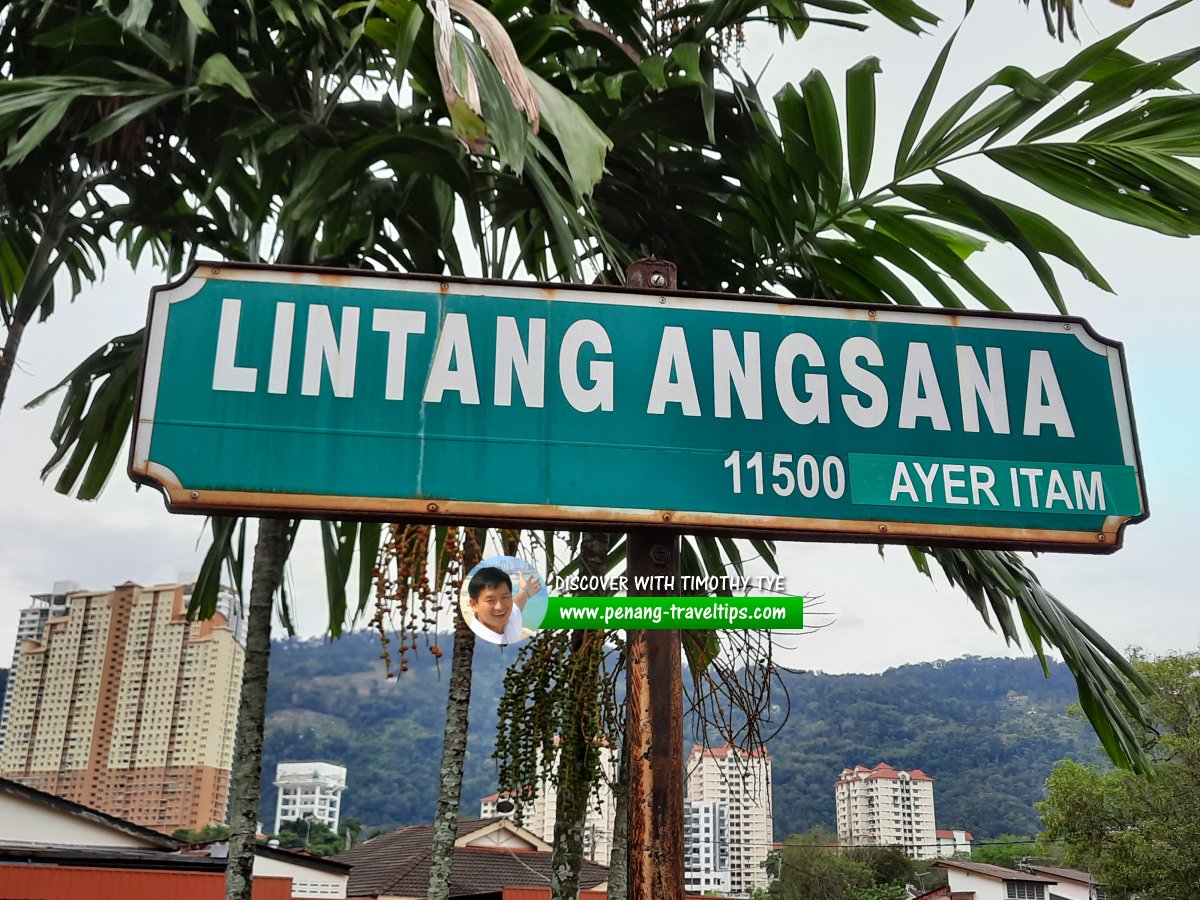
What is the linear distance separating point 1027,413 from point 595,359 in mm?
584

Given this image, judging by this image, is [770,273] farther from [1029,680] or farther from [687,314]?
[1029,680]

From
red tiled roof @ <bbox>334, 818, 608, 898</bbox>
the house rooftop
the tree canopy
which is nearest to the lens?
the house rooftop

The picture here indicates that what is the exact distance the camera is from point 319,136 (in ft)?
14.2

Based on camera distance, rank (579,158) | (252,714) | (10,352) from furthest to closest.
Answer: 1. (10,352)
2. (252,714)
3. (579,158)

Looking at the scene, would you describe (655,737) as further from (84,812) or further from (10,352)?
(84,812)

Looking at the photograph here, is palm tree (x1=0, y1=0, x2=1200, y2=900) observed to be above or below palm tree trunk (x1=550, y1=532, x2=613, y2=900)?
above

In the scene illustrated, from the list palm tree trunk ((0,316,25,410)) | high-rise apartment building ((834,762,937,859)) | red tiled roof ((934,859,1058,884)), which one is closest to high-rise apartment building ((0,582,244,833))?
high-rise apartment building ((834,762,937,859))

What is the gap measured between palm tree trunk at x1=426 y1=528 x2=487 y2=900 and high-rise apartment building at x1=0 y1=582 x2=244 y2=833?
74.4 meters

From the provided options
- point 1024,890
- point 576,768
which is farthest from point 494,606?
point 1024,890

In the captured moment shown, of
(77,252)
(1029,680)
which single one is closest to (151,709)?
(1029,680)

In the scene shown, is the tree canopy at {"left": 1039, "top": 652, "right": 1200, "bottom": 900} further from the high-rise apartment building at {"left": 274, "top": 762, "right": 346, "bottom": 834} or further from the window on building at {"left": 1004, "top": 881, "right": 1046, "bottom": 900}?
the high-rise apartment building at {"left": 274, "top": 762, "right": 346, "bottom": 834}

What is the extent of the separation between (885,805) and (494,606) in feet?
251

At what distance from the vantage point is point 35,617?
296 feet

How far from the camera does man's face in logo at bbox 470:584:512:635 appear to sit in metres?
1.21
